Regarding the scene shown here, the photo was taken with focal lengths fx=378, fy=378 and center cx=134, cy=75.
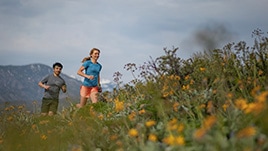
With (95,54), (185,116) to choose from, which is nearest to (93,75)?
(95,54)

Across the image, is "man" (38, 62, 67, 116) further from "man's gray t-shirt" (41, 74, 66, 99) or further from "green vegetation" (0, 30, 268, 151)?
"green vegetation" (0, 30, 268, 151)

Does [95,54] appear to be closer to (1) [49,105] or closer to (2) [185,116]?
(1) [49,105]

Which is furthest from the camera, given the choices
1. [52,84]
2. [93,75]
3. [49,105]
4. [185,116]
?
[49,105]

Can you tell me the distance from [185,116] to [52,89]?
6.87 metres

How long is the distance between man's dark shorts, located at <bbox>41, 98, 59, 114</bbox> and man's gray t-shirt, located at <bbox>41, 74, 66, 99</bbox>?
12 cm

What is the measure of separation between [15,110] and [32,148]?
4677mm

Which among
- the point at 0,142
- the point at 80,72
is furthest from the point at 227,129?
Answer: the point at 80,72

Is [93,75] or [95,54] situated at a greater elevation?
[95,54]

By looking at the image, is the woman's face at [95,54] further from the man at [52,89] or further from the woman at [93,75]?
the man at [52,89]

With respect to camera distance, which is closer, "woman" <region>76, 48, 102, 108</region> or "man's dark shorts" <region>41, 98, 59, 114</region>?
"woman" <region>76, 48, 102, 108</region>

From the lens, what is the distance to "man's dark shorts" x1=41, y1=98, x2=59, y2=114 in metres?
10.5

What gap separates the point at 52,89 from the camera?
10.4 meters

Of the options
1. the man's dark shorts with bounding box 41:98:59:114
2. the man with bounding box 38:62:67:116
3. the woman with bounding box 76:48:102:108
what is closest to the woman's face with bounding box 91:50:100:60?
the woman with bounding box 76:48:102:108

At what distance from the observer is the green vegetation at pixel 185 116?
233 centimetres
